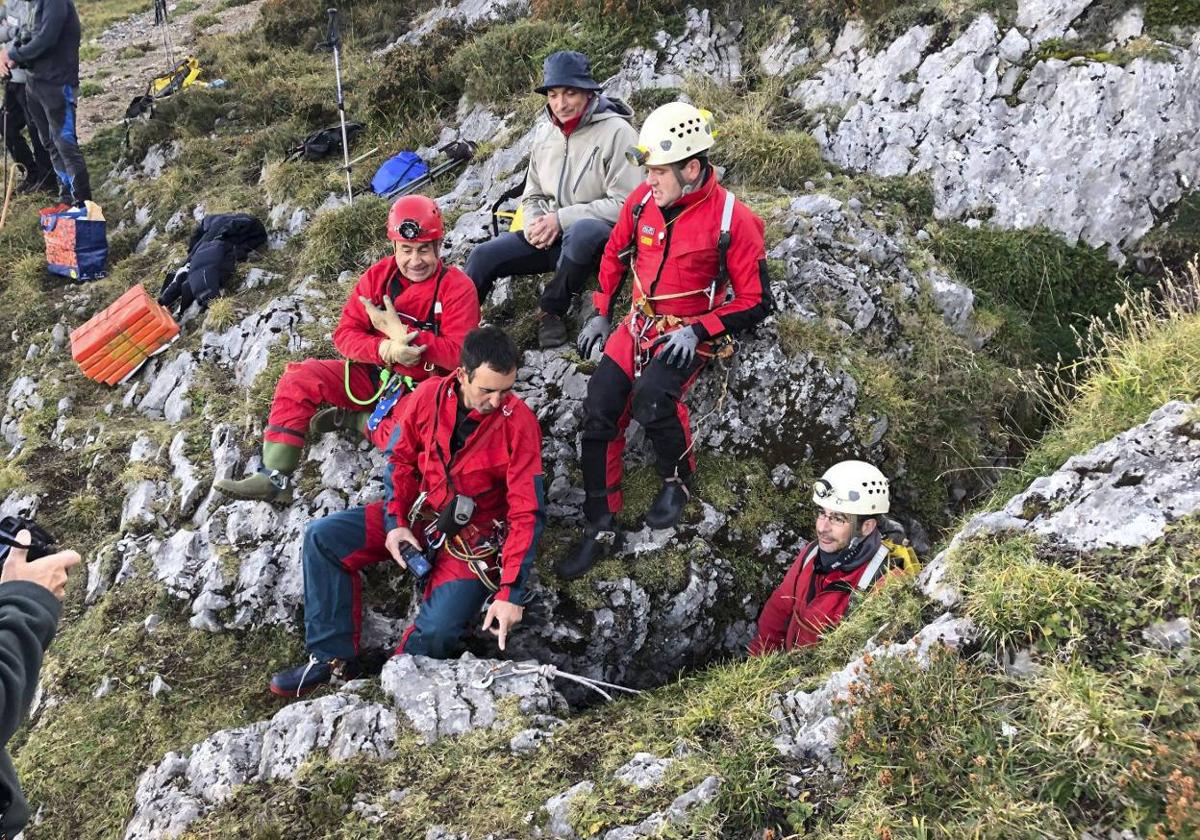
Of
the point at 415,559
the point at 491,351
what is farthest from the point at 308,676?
the point at 491,351

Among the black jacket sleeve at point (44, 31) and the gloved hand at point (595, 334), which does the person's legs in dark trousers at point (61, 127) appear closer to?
the black jacket sleeve at point (44, 31)

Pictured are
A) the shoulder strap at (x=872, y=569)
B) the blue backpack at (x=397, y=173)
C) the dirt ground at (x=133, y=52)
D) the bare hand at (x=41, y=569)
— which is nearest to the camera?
the bare hand at (x=41, y=569)

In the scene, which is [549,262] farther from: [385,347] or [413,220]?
[385,347]

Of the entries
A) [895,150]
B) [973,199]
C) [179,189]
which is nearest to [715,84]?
[895,150]

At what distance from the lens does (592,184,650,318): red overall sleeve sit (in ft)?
20.5

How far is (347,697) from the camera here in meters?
4.83

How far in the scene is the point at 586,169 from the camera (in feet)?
24.0

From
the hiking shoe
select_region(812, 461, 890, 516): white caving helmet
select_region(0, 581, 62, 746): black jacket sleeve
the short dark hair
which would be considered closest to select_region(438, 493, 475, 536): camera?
the short dark hair

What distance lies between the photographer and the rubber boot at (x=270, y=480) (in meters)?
6.43

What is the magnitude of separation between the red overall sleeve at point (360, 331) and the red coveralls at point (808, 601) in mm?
3726

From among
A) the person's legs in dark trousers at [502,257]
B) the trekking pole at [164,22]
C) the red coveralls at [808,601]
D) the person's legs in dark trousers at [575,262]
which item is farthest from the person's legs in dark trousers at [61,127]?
the red coveralls at [808,601]

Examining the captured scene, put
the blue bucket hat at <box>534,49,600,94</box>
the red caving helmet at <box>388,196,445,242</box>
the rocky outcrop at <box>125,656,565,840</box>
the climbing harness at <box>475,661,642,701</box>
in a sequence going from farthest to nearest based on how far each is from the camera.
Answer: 1. the blue bucket hat at <box>534,49,600,94</box>
2. the red caving helmet at <box>388,196,445,242</box>
3. the climbing harness at <box>475,661,642,701</box>
4. the rocky outcrop at <box>125,656,565,840</box>

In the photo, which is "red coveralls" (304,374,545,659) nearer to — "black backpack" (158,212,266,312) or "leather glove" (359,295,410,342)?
"leather glove" (359,295,410,342)

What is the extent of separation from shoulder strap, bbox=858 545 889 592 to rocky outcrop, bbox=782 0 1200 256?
5276mm
